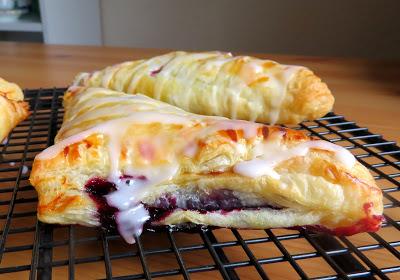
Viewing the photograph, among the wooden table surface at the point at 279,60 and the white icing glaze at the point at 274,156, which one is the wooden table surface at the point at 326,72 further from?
the white icing glaze at the point at 274,156

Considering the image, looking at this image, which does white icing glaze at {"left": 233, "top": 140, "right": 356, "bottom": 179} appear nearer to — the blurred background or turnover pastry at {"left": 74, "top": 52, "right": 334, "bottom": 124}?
turnover pastry at {"left": 74, "top": 52, "right": 334, "bottom": 124}

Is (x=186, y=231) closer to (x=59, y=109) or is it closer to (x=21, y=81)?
(x=59, y=109)

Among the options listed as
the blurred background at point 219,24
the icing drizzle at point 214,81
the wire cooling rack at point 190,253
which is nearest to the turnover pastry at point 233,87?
the icing drizzle at point 214,81

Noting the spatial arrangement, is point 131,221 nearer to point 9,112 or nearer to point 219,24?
point 9,112

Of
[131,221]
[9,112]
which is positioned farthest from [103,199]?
[9,112]

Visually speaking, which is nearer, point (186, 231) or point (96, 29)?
point (186, 231)

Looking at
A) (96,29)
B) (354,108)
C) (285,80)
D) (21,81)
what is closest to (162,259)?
(285,80)
